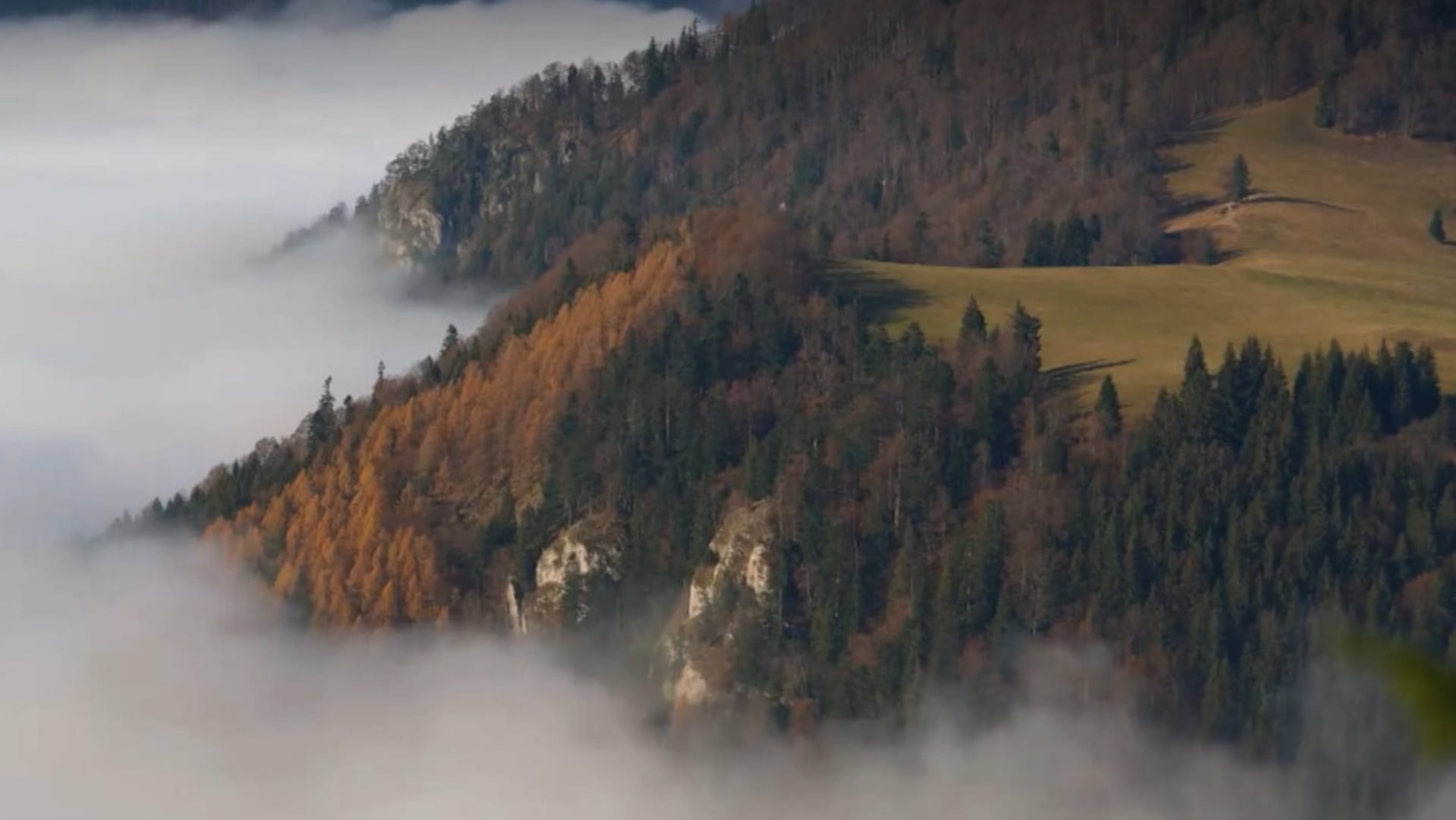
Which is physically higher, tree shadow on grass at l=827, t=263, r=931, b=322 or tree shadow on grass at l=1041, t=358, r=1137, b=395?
tree shadow on grass at l=827, t=263, r=931, b=322

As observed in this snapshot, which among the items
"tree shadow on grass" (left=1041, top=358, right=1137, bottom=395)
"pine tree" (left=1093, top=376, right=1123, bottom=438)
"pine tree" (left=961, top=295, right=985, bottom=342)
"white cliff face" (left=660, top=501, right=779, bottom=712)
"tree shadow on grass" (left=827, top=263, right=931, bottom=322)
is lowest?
"white cliff face" (left=660, top=501, right=779, bottom=712)

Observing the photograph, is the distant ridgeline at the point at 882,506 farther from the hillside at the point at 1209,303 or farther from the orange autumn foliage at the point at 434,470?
the hillside at the point at 1209,303

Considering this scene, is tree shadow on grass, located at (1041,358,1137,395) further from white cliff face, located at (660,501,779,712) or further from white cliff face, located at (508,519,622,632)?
white cliff face, located at (508,519,622,632)

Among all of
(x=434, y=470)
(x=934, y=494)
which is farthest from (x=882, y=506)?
(x=434, y=470)

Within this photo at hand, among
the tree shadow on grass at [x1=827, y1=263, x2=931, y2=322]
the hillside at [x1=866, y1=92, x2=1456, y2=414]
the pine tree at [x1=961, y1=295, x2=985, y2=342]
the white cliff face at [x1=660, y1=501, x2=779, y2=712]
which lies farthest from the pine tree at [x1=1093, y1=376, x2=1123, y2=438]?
the tree shadow on grass at [x1=827, y1=263, x2=931, y2=322]

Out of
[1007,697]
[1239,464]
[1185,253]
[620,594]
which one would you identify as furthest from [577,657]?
[1185,253]

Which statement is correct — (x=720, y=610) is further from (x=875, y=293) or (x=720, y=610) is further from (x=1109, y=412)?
(x=875, y=293)
